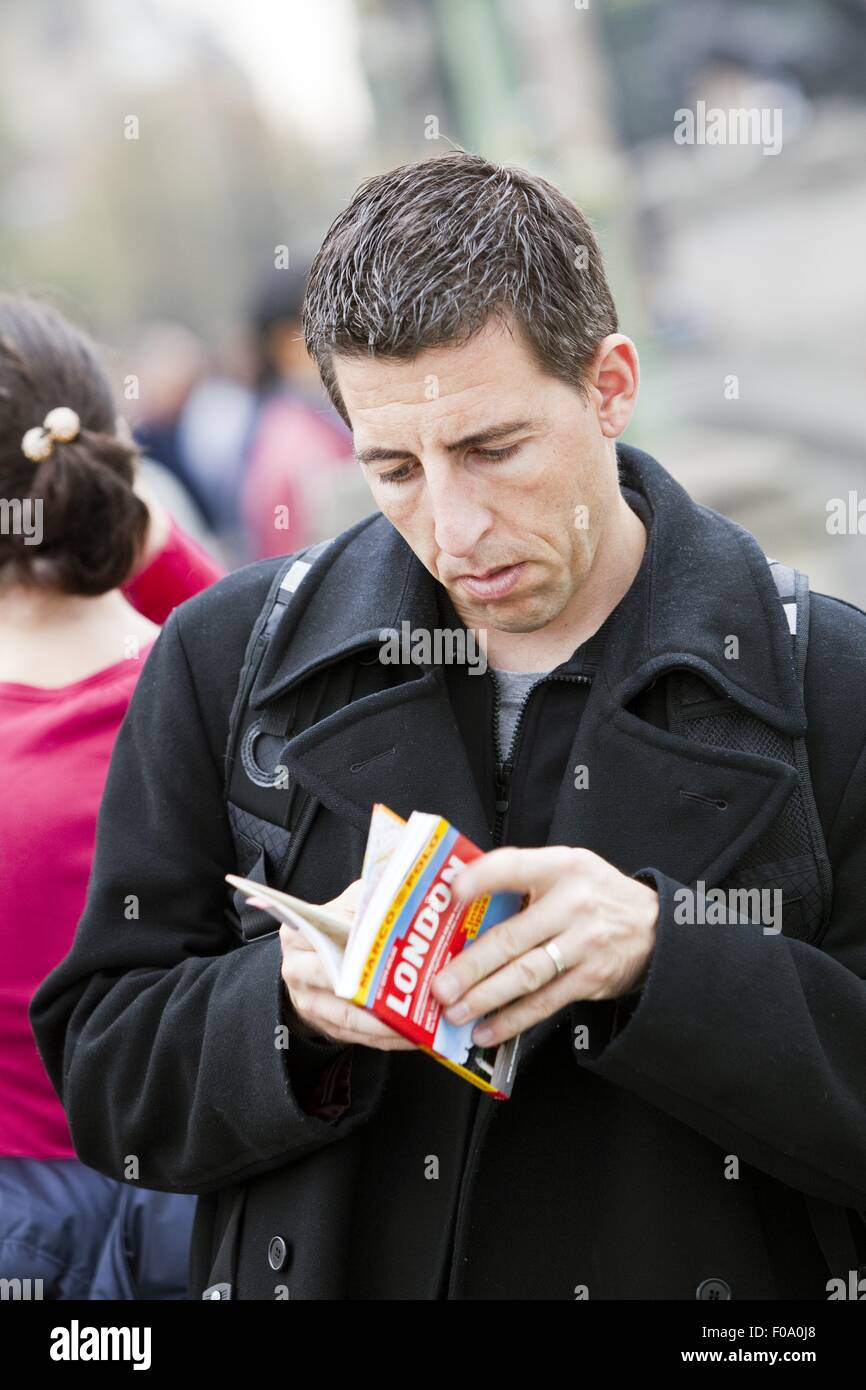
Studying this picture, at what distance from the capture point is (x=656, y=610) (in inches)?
98.1

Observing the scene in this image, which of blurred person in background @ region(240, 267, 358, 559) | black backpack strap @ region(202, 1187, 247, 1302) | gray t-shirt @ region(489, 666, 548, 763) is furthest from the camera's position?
blurred person in background @ region(240, 267, 358, 559)

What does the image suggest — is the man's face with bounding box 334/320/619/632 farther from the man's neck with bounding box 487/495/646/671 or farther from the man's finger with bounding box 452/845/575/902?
the man's finger with bounding box 452/845/575/902

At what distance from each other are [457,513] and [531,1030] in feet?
2.52

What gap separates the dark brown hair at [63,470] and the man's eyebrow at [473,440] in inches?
30.2

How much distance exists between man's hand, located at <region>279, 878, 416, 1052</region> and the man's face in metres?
0.56

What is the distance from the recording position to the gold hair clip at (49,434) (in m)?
2.88

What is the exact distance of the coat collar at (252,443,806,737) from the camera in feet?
7.80

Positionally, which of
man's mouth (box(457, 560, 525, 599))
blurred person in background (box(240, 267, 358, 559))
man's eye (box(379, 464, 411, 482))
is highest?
blurred person in background (box(240, 267, 358, 559))

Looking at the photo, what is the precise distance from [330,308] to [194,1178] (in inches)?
52.6

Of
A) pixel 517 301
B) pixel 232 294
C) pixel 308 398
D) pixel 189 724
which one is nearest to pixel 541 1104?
pixel 189 724

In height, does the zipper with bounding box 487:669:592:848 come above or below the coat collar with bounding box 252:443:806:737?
below

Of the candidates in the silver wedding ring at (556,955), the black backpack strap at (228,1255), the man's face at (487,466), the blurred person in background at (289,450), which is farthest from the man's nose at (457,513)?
the blurred person in background at (289,450)

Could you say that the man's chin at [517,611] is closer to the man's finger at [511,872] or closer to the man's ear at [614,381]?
the man's ear at [614,381]

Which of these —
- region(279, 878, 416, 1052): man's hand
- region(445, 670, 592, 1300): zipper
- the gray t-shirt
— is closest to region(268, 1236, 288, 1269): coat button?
region(445, 670, 592, 1300): zipper
